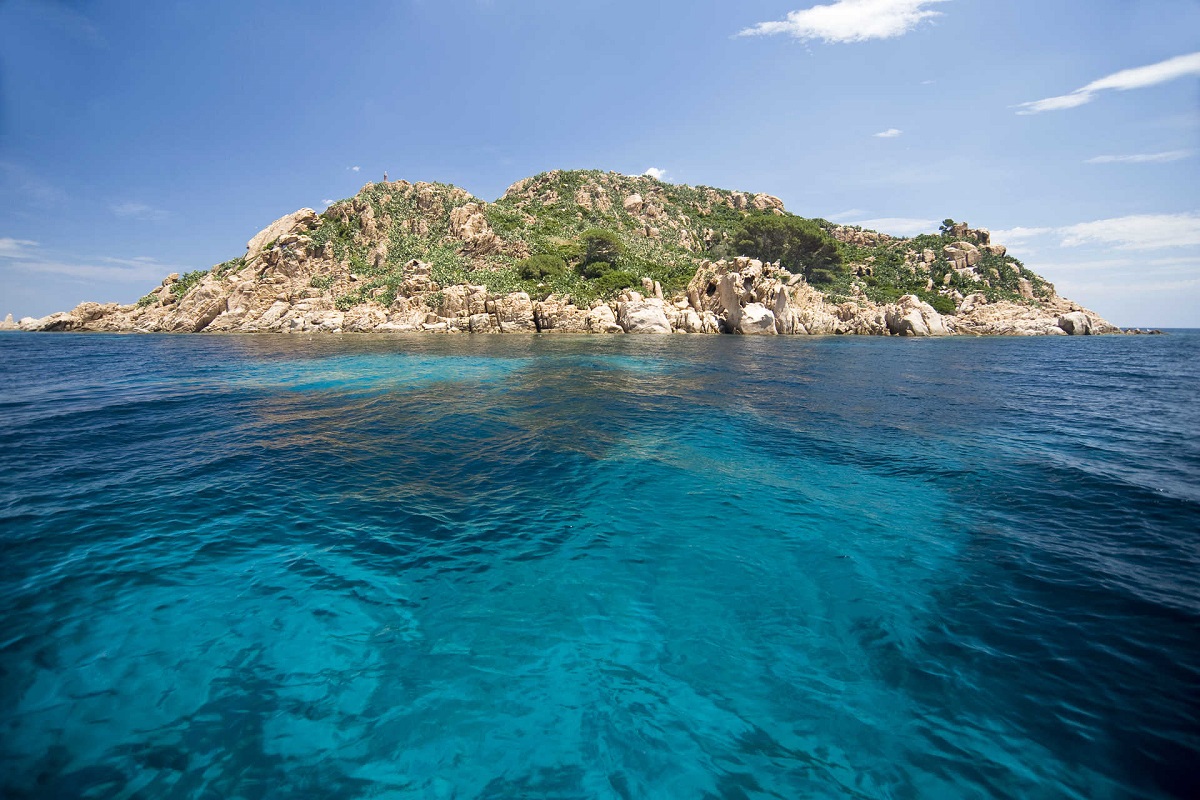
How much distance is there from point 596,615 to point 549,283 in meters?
A: 67.5

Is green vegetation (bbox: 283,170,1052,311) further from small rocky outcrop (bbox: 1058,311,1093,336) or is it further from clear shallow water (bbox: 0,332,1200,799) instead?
clear shallow water (bbox: 0,332,1200,799)

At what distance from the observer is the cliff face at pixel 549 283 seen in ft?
202

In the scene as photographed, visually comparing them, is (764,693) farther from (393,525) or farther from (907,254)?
(907,254)

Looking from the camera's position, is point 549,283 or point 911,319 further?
point 549,283

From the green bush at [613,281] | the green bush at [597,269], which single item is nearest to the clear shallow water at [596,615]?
the green bush at [613,281]

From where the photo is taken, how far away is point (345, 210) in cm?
9119

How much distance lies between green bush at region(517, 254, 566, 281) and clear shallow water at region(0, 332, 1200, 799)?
6248cm

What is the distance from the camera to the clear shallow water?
12.8 feet

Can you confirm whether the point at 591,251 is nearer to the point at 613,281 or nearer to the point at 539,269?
the point at 539,269

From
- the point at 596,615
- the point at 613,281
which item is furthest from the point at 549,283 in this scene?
the point at 596,615

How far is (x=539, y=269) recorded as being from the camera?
72.0 meters

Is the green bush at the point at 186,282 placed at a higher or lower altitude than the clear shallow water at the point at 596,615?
higher

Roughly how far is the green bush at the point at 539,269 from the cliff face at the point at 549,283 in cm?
36

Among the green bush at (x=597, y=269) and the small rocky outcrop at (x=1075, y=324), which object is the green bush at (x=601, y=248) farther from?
the small rocky outcrop at (x=1075, y=324)
